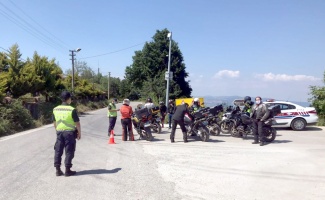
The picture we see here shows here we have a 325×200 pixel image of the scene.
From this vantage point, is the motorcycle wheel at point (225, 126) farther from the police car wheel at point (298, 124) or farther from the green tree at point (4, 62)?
the green tree at point (4, 62)

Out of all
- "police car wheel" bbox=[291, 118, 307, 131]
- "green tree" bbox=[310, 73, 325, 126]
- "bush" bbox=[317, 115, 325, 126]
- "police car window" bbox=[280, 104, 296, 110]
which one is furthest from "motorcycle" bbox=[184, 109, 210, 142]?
"green tree" bbox=[310, 73, 325, 126]

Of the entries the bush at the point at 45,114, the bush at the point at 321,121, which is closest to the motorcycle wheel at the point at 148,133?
the bush at the point at 45,114

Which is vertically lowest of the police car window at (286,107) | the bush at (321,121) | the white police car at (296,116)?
the bush at (321,121)

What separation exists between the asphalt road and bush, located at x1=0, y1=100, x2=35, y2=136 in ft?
10.9

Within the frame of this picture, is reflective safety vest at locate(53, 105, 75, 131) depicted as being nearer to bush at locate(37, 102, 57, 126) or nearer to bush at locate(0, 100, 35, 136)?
bush at locate(0, 100, 35, 136)

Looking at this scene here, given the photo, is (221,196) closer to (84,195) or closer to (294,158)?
(84,195)

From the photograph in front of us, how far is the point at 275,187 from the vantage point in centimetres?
588

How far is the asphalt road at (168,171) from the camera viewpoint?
5488 mm

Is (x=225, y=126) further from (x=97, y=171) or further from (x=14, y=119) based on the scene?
(x=14, y=119)

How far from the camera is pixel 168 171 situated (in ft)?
23.0

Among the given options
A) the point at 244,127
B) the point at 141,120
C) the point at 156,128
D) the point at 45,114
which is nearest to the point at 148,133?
the point at 141,120

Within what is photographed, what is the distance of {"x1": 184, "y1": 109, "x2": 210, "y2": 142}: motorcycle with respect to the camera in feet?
38.0

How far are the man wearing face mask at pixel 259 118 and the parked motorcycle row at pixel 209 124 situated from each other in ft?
0.88

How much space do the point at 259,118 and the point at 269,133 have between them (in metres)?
0.89
